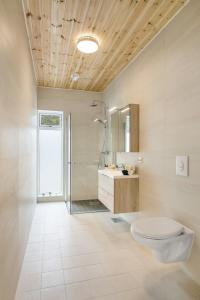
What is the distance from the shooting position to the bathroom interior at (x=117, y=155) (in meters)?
1.63

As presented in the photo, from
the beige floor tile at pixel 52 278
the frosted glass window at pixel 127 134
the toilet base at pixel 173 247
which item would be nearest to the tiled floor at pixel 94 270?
the beige floor tile at pixel 52 278

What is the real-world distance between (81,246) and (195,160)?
174cm

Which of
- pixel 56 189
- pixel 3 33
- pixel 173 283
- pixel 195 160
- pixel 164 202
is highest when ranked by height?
pixel 3 33

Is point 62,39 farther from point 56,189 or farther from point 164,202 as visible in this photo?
point 56,189

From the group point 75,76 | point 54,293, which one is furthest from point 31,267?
point 75,76

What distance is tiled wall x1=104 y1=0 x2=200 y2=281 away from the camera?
70.5 inches

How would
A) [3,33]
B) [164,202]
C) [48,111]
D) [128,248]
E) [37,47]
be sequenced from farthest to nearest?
[48,111] → [37,47] → [128,248] → [164,202] → [3,33]

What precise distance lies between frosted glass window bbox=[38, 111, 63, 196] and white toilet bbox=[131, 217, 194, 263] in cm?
306

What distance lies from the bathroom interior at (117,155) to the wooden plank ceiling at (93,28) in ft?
0.04

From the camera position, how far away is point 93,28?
2283 mm

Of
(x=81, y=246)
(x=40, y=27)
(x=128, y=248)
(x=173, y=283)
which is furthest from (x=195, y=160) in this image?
(x=40, y=27)

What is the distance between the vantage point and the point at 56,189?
454 centimetres

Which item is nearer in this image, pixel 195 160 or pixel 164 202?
pixel 195 160

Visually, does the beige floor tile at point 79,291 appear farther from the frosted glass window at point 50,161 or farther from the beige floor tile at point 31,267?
the frosted glass window at point 50,161
